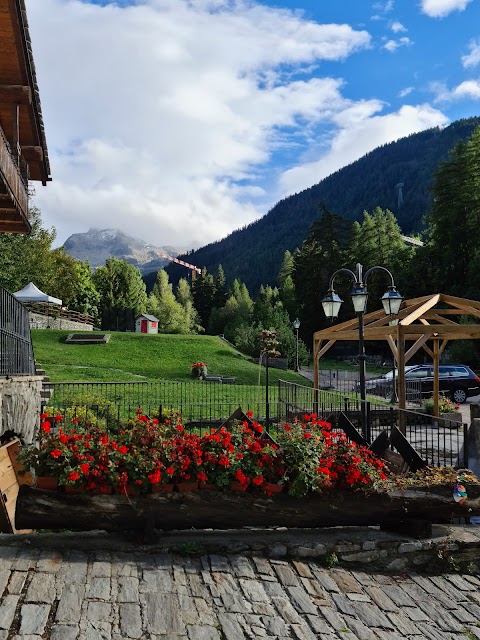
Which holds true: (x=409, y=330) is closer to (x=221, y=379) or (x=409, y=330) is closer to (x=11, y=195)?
(x=11, y=195)

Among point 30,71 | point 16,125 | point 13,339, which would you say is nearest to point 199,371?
point 16,125

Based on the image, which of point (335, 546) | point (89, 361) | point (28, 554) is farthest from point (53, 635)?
point (89, 361)

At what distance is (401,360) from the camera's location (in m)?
13.1

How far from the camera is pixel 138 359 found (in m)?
33.3

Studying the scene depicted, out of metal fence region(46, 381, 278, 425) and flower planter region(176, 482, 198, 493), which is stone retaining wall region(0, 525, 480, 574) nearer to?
flower planter region(176, 482, 198, 493)

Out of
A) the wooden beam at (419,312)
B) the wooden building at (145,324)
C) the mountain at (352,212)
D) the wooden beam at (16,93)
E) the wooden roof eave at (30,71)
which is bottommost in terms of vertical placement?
the wooden beam at (419,312)

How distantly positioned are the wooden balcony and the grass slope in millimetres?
10881

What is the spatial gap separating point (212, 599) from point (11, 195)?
720cm

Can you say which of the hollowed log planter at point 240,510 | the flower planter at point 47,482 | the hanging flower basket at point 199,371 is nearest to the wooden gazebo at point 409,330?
the hollowed log planter at point 240,510

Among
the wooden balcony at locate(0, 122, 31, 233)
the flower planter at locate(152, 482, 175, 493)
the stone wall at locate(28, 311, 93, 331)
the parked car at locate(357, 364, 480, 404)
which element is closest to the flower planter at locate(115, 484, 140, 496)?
the flower planter at locate(152, 482, 175, 493)

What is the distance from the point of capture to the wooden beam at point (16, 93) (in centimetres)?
946

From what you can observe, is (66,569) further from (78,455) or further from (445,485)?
(445,485)

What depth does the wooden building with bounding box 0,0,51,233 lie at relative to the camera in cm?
795

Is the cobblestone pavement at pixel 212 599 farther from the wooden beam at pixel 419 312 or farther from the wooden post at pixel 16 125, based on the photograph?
the wooden beam at pixel 419 312
